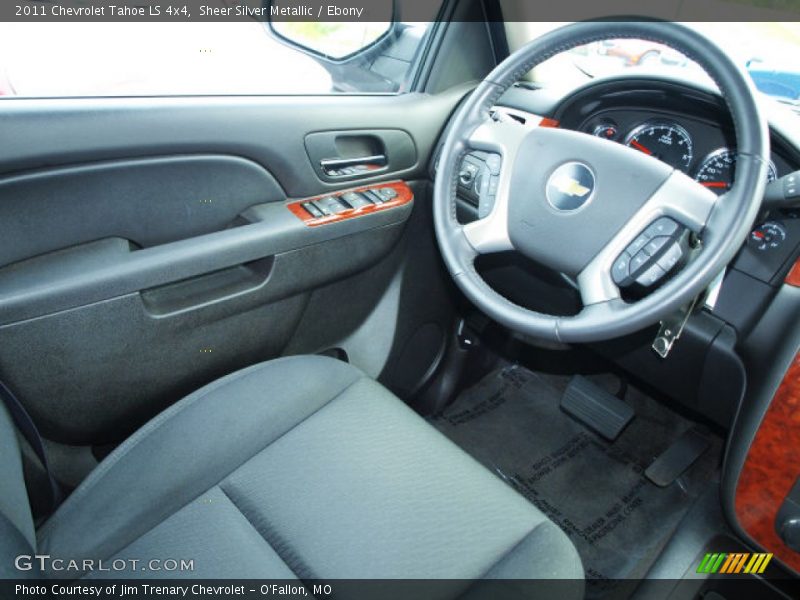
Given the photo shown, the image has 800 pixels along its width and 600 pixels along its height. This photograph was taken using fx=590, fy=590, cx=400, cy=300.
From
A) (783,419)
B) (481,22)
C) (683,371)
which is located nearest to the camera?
(783,419)

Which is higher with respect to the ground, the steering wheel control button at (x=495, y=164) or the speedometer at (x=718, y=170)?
the speedometer at (x=718, y=170)

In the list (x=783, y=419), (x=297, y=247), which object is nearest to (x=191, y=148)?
(x=297, y=247)

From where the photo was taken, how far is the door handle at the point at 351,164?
133 cm

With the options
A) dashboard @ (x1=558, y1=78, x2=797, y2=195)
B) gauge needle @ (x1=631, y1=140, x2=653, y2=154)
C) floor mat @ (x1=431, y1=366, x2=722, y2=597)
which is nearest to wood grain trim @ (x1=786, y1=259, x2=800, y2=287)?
dashboard @ (x1=558, y1=78, x2=797, y2=195)

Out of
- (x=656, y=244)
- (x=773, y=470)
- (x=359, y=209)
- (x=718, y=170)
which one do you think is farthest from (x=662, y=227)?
(x=359, y=209)

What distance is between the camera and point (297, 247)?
122 centimetres

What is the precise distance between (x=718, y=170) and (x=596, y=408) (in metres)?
0.83

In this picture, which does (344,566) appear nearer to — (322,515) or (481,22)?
(322,515)

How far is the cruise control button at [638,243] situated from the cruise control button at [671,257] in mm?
39

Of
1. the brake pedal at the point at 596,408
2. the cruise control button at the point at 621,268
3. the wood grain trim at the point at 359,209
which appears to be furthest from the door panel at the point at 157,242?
the brake pedal at the point at 596,408

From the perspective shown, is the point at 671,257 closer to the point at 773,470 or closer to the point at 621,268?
the point at 621,268

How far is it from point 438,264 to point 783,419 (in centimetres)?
91

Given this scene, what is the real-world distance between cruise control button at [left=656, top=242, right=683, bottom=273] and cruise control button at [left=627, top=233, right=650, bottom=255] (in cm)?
4

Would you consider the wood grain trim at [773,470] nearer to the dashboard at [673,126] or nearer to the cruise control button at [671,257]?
the cruise control button at [671,257]
